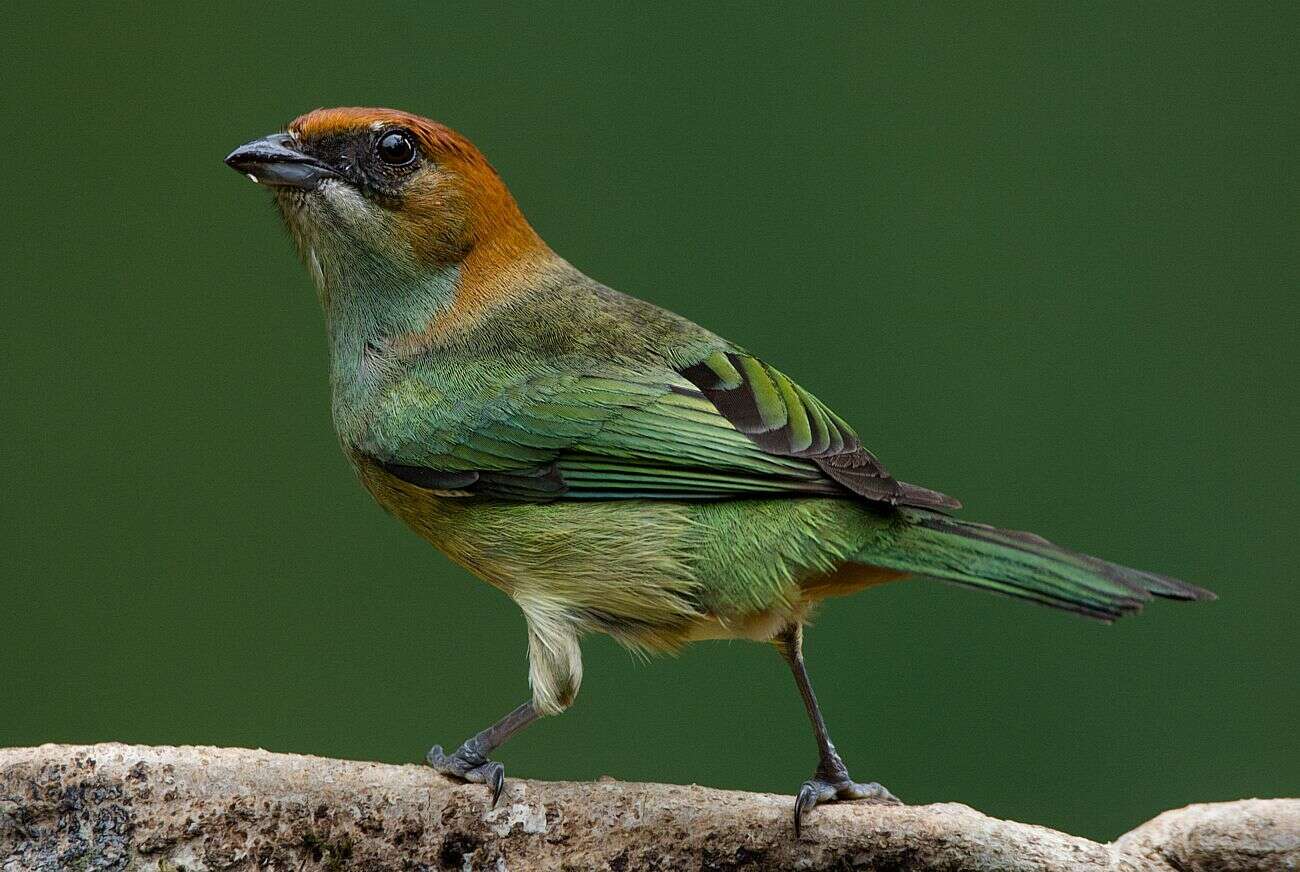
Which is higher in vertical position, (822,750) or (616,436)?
(616,436)

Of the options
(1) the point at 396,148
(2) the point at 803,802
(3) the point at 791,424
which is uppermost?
(1) the point at 396,148

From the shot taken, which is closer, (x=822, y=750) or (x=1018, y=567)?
(x=1018, y=567)

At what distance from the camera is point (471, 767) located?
3.38 metres

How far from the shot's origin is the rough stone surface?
2982 millimetres

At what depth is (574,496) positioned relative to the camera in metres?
3.54

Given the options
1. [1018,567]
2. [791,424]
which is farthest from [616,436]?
[1018,567]

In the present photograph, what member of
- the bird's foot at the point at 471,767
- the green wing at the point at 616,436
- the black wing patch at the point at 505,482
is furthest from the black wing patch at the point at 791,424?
the bird's foot at the point at 471,767

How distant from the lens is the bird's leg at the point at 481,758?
10.9 feet

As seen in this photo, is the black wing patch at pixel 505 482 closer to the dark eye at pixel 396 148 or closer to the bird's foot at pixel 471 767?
the bird's foot at pixel 471 767

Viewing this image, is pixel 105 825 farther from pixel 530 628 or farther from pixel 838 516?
pixel 838 516

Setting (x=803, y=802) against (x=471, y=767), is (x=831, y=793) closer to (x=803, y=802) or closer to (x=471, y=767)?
(x=803, y=802)

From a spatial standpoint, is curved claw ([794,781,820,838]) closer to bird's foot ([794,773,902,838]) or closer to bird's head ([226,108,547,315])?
bird's foot ([794,773,902,838])

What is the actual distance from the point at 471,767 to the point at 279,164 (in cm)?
171

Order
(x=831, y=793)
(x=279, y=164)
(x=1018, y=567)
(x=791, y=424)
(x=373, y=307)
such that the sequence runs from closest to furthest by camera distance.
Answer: (x=1018, y=567)
(x=831, y=793)
(x=791, y=424)
(x=279, y=164)
(x=373, y=307)
